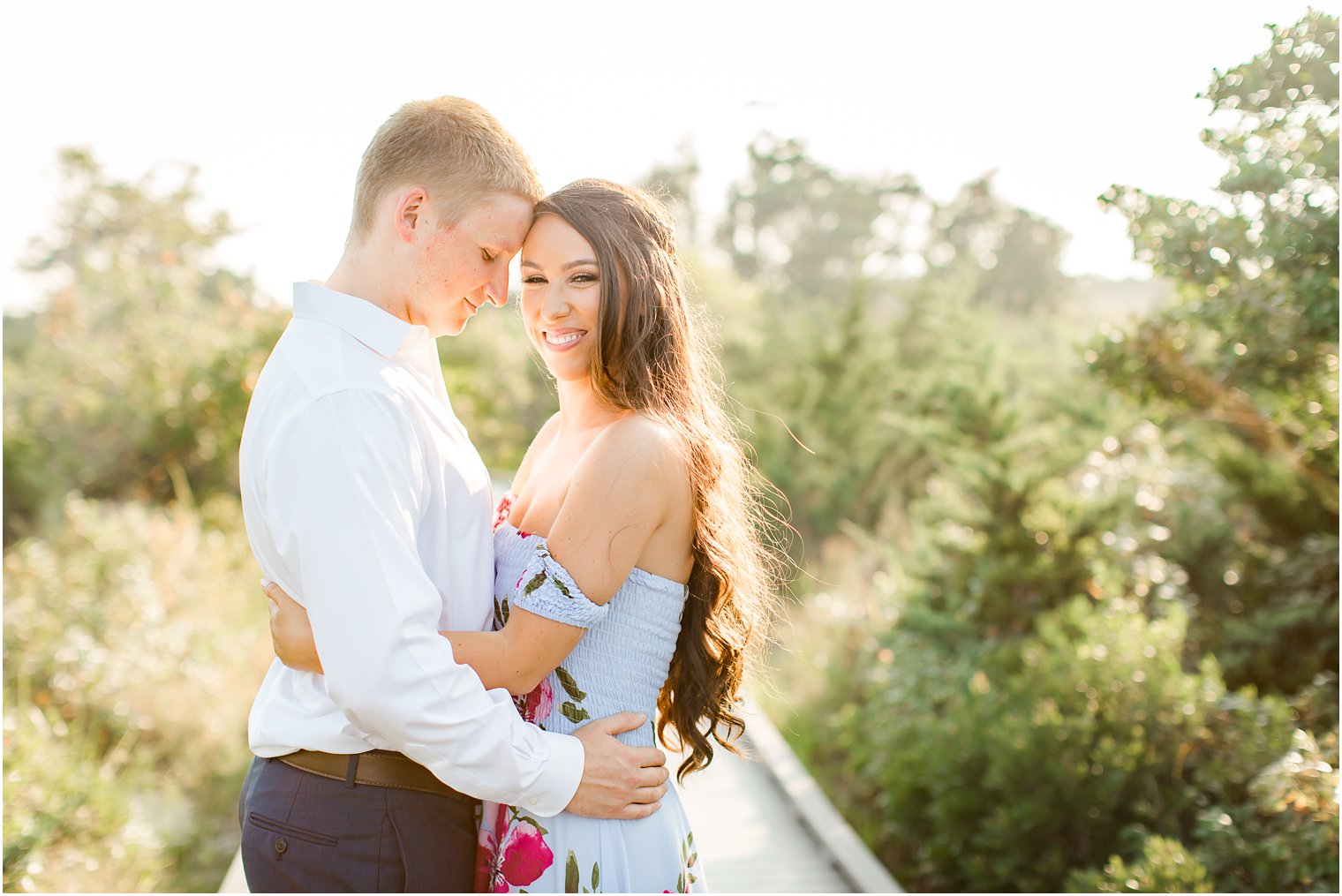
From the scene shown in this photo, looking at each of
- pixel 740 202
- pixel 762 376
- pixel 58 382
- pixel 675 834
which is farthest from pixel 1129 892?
pixel 740 202

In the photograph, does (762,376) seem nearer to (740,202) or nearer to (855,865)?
(855,865)

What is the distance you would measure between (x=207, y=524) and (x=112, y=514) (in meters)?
1.06

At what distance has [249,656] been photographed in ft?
21.5

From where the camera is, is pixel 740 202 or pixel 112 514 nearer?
pixel 112 514

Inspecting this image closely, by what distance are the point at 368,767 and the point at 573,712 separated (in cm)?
43

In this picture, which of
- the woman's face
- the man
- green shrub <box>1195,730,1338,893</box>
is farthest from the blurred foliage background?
the man

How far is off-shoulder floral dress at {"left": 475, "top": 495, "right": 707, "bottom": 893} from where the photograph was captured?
190 centimetres

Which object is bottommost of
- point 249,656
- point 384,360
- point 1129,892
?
point 249,656

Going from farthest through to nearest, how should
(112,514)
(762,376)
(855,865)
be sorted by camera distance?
(762,376), (112,514), (855,865)

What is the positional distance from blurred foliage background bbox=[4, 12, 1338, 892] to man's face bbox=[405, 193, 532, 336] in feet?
2.20

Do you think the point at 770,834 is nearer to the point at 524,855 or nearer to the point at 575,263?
the point at 524,855

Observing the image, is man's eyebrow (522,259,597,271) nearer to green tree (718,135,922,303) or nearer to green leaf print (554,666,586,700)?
green leaf print (554,666,586,700)

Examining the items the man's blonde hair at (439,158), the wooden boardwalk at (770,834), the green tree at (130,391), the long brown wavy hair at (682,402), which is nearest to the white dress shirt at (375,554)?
the man's blonde hair at (439,158)

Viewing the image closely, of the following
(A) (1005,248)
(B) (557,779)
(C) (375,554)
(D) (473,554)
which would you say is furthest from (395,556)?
(A) (1005,248)
